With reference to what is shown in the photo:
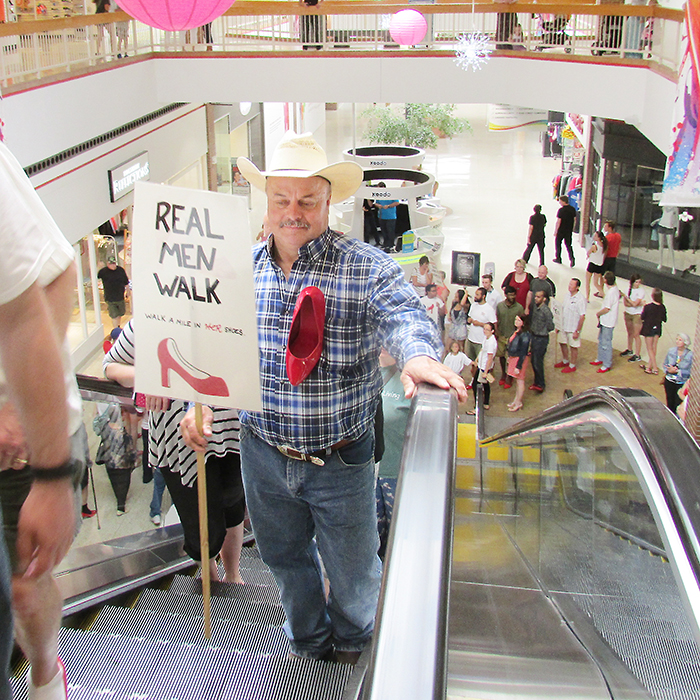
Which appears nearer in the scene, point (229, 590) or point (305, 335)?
point (305, 335)

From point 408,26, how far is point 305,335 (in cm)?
1100

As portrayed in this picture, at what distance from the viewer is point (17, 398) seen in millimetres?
1312

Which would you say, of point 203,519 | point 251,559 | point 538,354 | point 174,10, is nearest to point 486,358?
point 538,354

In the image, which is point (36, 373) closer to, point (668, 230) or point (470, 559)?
point (470, 559)

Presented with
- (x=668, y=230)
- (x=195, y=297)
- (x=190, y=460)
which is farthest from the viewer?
(x=668, y=230)

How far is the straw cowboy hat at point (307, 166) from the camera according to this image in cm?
283

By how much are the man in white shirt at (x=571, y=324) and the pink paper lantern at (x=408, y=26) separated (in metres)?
4.44

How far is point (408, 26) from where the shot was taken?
1248 centimetres

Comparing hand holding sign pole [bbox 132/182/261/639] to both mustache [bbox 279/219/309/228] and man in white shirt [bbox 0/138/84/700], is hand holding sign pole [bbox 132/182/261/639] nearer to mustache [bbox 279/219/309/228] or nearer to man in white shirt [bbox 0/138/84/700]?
mustache [bbox 279/219/309/228]

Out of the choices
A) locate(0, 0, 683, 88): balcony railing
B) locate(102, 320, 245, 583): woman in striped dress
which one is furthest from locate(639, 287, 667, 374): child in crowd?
locate(102, 320, 245, 583): woman in striped dress

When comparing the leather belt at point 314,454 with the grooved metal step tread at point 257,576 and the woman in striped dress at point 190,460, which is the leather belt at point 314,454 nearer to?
the woman in striped dress at point 190,460

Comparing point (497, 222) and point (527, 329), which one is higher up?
point (527, 329)

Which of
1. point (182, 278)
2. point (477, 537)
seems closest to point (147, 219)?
point (182, 278)

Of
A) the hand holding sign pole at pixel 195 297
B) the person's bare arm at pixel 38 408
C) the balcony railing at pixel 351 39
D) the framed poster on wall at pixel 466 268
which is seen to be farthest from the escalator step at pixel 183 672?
the framed poster on wall at pixel 466 268
